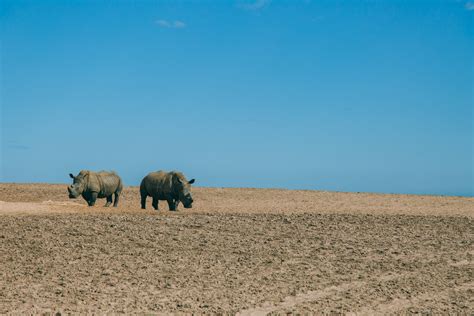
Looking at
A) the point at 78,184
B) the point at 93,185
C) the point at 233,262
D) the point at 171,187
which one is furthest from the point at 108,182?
→ the point at 233,262

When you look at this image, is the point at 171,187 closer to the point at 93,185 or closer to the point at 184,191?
the point at 184,191

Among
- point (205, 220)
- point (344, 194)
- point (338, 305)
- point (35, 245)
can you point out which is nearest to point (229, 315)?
point (338, 305)

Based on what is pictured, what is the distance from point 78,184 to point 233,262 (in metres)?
11.8

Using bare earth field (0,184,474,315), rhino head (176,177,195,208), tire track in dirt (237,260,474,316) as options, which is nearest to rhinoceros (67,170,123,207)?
bare earth field (0,184,474,315)

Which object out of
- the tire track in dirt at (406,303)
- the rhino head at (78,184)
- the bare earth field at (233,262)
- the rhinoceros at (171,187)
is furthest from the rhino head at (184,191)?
the tire track in dirt at (406,303)

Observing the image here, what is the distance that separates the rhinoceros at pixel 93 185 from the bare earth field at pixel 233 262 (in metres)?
2.79

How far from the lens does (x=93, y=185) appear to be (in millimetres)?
22422

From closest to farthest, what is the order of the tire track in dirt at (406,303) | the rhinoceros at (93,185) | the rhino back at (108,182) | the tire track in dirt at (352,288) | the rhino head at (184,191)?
1. the tire track in dirt at (352,288)
2. the tire track in dirt at (406,303)
3. the rhino head at (184,191)
4. the rhinoceros at (93,185)
5. the rhino back at (108,182)

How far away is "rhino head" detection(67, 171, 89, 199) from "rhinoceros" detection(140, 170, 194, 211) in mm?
2370

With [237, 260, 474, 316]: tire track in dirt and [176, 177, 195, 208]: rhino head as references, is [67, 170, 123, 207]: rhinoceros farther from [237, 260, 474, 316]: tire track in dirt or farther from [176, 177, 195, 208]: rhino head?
[237, 260, 474, 316]: tire track in dirt

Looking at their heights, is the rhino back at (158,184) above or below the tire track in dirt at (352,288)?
above

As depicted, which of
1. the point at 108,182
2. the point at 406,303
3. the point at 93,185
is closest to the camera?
the point at 406,303

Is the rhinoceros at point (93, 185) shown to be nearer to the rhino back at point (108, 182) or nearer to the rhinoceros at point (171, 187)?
the rhino back at point (108, 182)

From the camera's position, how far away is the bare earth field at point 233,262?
30.4 ft
